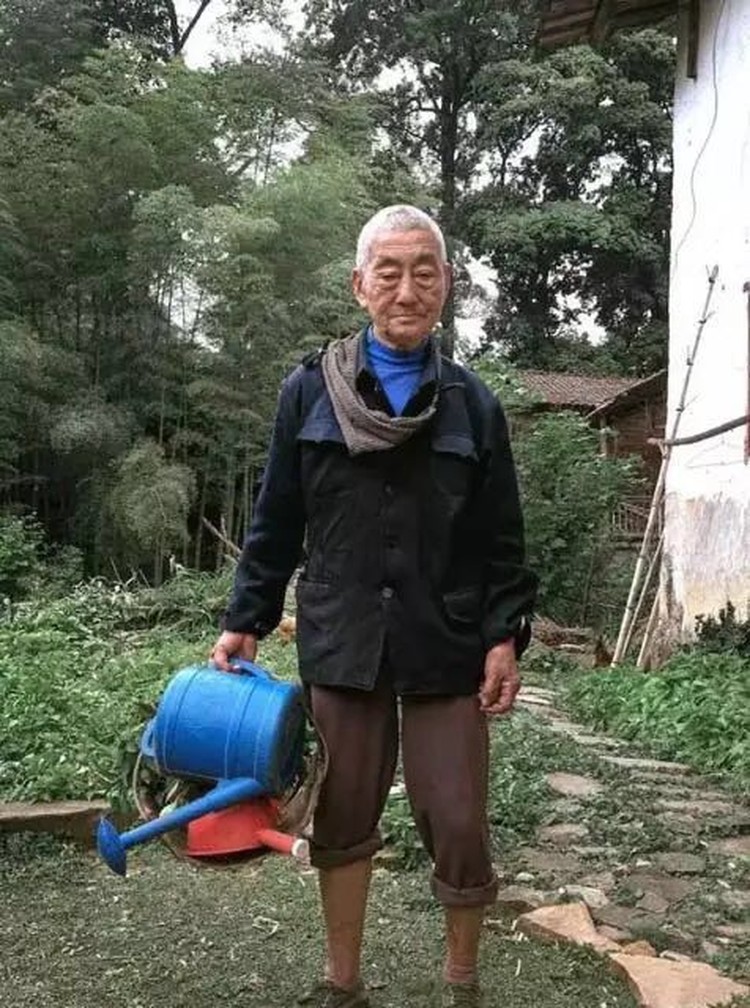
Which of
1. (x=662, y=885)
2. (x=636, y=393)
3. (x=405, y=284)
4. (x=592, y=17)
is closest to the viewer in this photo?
(x=405, y=284)

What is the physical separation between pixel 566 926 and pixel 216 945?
0.75 metres

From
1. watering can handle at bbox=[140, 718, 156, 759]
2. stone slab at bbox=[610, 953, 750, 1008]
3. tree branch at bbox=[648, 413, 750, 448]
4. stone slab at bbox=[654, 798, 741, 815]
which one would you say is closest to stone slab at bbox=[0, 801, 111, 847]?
watering can handle at bbox=[140, 718, 156, 759]

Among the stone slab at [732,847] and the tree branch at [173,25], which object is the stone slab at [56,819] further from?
the tree branch at [173,25]

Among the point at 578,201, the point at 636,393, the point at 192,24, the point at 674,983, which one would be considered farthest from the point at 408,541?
the point at 578,201

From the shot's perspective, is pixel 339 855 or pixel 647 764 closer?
pixel 339 855

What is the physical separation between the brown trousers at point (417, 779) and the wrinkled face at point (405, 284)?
631 mm

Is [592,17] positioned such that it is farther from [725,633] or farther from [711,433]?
[725,633]

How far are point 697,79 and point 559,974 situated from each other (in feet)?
22.3

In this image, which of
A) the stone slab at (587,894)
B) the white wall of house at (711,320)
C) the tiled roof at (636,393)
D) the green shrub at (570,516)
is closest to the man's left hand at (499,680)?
the stone slab at (587,894)

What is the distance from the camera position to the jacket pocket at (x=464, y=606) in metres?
2.03

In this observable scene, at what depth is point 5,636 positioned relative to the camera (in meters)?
6.62

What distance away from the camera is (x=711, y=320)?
738cm

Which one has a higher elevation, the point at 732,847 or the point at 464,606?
the point at 464,606

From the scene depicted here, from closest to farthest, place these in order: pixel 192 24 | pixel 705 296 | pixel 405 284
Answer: pixel 405 284, pixel 705 296, pixel 192 24
